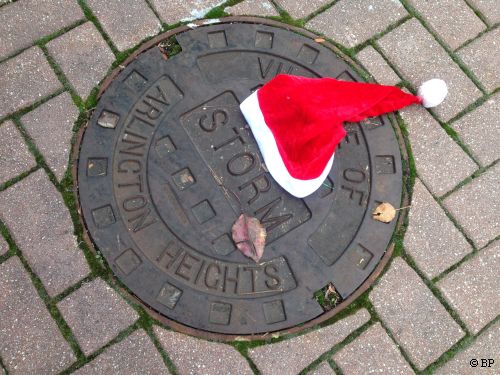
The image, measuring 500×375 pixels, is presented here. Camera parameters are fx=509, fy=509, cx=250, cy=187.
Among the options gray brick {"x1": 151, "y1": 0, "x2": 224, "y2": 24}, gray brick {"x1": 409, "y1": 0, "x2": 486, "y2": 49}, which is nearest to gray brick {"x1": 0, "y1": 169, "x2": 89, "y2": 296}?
gray brick {"x1": 151, "y1": 0, "x2": 224, "y2": 24}

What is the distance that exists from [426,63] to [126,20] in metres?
1.36

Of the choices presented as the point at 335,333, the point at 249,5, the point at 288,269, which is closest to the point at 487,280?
the point at 335,333

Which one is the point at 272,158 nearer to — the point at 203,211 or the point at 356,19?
the point at 203,211

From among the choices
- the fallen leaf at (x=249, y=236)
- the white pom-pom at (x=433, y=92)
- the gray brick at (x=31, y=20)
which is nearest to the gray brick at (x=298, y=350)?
the fallen leaf at (x=249, y=236)

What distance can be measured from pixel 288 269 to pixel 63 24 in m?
1.43

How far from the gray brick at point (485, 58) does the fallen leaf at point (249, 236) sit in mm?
1263

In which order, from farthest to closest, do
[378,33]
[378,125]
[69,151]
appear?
[378,33] → [378,125] → [69,151]

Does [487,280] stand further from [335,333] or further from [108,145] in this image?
[108,145]

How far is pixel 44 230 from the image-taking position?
1.96 metres

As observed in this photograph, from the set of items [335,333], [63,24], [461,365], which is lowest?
[461,365]

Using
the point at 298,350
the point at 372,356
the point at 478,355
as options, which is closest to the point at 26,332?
the point at 298,350

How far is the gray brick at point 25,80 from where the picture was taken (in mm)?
2102

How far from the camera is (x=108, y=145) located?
6.67 ft

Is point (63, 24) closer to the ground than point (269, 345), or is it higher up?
higher up
